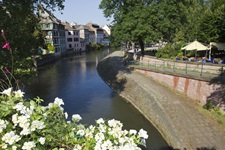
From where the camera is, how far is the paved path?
11.5 meters

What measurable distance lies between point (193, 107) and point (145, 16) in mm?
15714

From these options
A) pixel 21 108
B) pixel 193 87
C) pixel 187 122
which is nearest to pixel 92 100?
pixel 193 87

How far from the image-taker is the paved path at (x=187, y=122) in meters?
11.5

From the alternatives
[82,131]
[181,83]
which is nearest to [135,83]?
[181,83]

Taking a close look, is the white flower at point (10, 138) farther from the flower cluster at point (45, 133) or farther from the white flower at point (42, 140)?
the white flower at point (42, 140)

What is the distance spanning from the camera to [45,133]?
2969 mm

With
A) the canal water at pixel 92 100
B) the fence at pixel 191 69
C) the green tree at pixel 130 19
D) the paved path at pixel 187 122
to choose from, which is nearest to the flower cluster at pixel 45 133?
the paved path at pixel 187 122

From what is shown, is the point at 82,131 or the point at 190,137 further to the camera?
the point at 190,137

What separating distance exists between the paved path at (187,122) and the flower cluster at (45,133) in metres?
9.59

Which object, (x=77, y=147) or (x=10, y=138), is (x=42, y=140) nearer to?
(x=10, y=138)

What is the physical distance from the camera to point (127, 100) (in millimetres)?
22469

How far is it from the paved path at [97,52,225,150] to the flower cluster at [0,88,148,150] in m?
9.59

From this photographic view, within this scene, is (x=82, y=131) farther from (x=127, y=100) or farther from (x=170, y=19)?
(x=170, y=19)

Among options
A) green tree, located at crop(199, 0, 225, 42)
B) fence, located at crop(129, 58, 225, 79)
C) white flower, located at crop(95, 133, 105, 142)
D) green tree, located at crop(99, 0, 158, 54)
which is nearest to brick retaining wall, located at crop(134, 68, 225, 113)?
fence, located at crop(129, 58, 225, 79)
